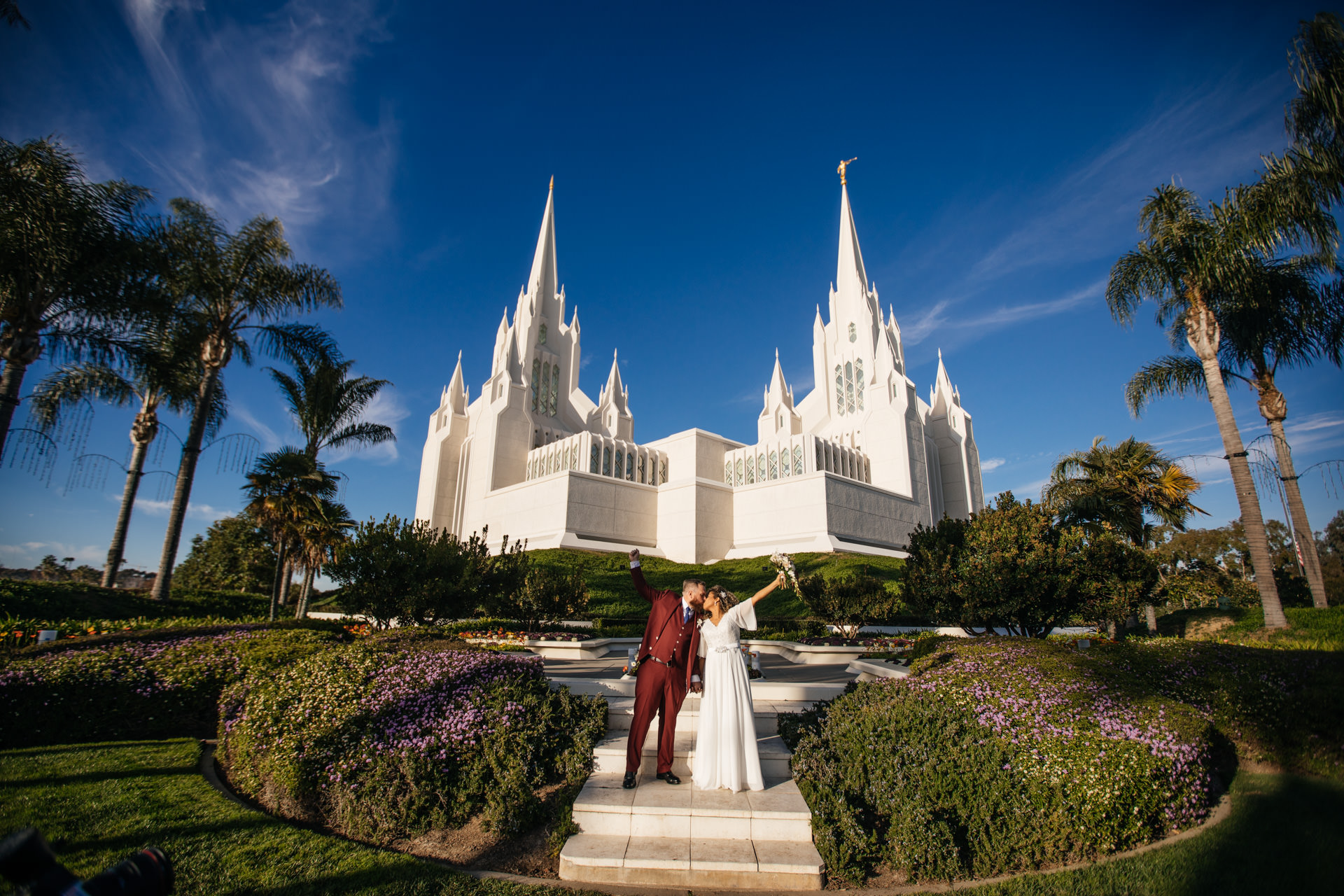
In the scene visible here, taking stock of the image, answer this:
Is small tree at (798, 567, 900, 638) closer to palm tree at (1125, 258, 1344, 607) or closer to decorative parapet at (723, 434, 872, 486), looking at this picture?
palm tree at (1125, 258, 1344, 607)

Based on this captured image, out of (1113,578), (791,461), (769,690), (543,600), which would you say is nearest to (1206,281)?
(1113,578)

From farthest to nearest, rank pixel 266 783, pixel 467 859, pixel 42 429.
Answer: pixel 42 429
pixel 266 783
pixel 467 859

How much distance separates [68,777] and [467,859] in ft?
11.7

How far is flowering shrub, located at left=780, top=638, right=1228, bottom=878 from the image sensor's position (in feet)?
13.1

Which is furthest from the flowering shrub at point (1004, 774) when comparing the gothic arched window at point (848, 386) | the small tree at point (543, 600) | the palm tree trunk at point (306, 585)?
the gothic arched window at point (848, 386)

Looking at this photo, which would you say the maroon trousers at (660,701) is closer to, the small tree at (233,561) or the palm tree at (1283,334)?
the palm tree at (1283,334)

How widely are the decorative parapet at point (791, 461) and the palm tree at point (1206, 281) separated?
58.2 ft

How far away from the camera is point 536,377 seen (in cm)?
3878

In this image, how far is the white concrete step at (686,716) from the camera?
5988 mm

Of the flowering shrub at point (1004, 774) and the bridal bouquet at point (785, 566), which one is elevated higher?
the bridal bouquet at point (785, 566)

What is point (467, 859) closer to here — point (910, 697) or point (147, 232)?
point (910, 697)

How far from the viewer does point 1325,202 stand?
9516mm

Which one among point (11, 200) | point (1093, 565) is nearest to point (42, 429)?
point (11, 200)

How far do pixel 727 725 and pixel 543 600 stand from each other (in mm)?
10273
